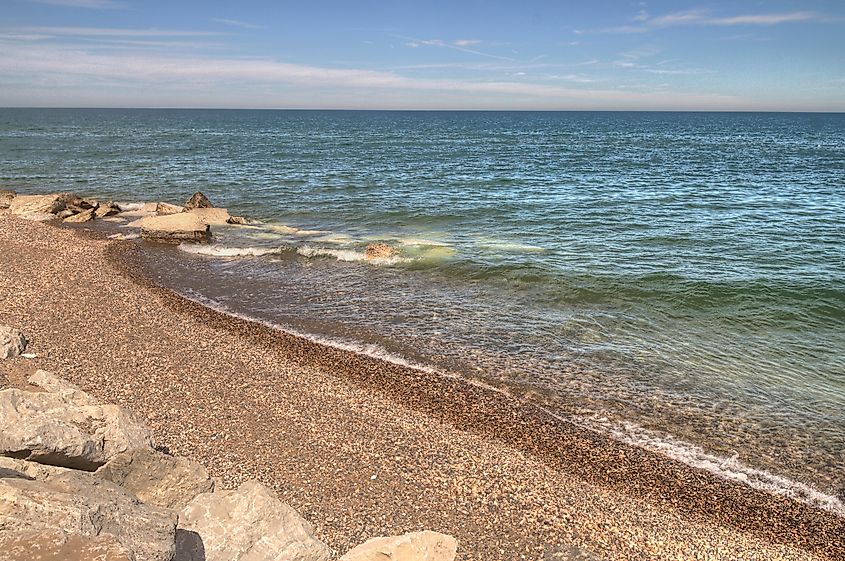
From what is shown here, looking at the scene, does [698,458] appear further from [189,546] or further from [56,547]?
[56,547]

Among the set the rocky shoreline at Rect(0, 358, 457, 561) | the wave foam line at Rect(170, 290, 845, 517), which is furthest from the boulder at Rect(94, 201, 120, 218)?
the rocky shoreline at Rect(0, 358, 457, 561)

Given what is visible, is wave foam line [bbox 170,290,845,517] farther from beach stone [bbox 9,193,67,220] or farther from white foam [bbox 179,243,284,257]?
beach stone [bbox 9,193,67,220]

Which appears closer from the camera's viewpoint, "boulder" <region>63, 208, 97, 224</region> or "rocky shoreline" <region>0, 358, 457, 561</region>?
"rocky shoreline" <region>0, 358, 457, 561</region>

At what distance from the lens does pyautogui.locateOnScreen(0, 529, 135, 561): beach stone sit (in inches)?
157

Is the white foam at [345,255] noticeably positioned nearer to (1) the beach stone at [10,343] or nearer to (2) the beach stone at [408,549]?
(1) the beach stone at [10,343]

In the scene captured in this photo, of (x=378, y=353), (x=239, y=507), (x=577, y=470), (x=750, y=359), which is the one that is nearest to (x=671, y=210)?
(x=750, y=359)

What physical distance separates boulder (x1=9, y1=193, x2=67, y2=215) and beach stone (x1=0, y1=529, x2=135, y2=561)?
32.2 meters

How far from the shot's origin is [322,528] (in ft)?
27.7

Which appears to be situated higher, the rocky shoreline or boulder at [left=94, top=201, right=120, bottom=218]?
the rocky shoreline

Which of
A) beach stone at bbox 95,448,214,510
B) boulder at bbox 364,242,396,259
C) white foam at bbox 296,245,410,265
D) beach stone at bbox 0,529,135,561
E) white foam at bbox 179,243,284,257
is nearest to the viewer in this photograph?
beach stone at bbox 0,529,135,561

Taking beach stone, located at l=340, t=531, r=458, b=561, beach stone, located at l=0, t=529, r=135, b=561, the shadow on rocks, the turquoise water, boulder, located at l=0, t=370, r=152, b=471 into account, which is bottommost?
the turquoise water

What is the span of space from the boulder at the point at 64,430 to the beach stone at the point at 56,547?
1.99m

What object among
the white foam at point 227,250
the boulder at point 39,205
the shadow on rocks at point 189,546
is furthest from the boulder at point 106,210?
the shadow on rocks at point 189,546

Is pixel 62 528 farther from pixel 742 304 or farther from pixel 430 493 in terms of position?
pixel 742 304
